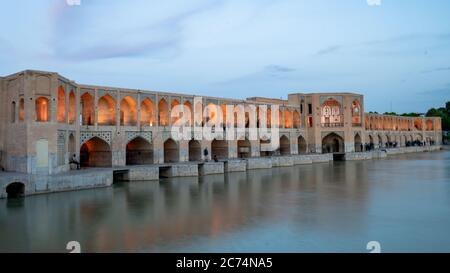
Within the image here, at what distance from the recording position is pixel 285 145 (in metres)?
29.6

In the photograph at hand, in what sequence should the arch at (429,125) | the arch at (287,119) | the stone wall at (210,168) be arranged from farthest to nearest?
the arch at (429,125), the arch at (287,119), the stone wall at (210,168)

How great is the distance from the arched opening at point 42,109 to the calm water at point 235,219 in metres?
3.41

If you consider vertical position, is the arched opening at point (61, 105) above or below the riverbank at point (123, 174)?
above

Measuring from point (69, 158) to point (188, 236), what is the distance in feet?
34.3

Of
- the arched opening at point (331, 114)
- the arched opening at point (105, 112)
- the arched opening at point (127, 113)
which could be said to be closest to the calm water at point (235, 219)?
the arched opening at point (105, 112)

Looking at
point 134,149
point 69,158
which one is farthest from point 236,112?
point 69,158

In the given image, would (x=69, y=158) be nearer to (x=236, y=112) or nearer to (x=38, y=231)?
(x=38, y=231)

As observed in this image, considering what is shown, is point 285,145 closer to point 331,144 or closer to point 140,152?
point 331,144

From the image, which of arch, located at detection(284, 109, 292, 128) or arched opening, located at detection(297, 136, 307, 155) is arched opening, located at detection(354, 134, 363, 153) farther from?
arch, located at detection(284, 109, 292, 128)

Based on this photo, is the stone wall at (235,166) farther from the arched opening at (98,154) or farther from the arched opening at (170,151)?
the arched opening at (98,154)

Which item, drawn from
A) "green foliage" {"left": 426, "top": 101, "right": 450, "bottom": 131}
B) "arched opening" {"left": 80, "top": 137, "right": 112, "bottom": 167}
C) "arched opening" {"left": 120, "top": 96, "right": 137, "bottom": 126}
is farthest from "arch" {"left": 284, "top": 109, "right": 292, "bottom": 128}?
"green foliage" {"left": 426, "top": 101, "right": 450, "bottom": 131}

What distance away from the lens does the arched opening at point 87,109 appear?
17.8m

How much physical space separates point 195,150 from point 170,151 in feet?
6.49

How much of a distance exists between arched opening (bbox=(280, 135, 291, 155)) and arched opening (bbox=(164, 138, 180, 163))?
11.1 metres
